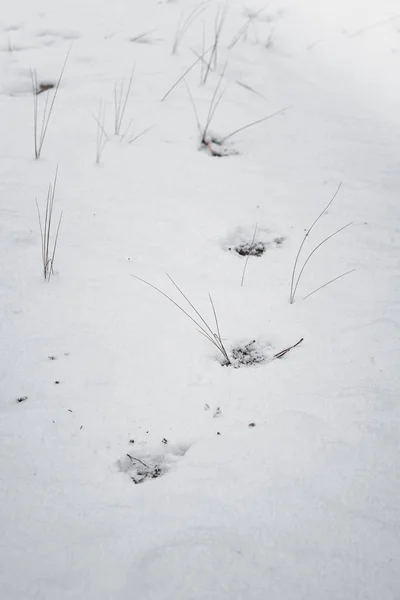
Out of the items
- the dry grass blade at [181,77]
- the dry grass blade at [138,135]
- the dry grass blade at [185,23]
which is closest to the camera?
the dry grass blade at [138,135]

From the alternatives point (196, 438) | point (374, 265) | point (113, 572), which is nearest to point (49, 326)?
point (196, 438)

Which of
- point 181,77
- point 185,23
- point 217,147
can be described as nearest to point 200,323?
point 217,147

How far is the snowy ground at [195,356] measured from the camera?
3.33ft

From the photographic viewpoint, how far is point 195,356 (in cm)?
144

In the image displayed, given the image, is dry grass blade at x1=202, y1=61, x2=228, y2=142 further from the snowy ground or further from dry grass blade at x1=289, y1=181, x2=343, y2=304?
dry grass blade at x1=289, y1=181, x2=343, y2=304

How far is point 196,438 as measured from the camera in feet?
4.05

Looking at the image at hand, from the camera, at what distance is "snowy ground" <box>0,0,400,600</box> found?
1016mm

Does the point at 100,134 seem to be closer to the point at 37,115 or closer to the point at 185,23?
the point at 37,115

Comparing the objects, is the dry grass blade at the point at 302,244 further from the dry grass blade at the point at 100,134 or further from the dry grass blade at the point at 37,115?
the dry grass blade at the point at 37,115

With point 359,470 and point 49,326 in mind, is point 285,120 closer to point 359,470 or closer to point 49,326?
point 49,326

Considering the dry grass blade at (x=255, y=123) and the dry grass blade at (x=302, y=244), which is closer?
the dry grass blade at (x=302, y=244)

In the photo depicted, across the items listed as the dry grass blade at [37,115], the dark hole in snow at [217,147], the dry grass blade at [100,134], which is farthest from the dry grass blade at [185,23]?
the dark hole in snow at [217,147]

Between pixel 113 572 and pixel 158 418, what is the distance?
392 millimetres

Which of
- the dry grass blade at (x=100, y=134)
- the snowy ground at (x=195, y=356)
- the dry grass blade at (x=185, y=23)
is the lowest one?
the snowy ground at (x=195, y=356)
